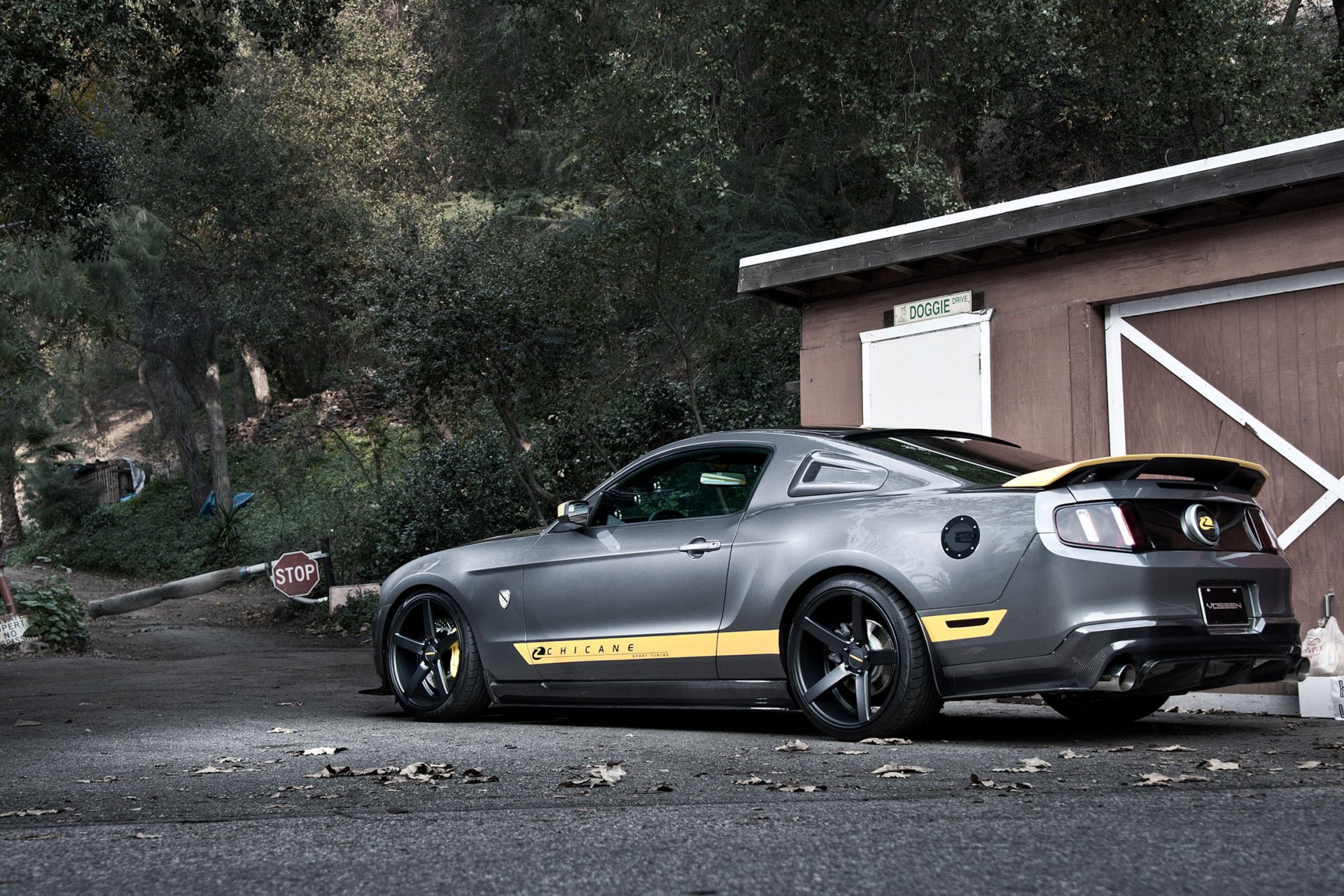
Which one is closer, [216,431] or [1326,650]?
[1326,650]

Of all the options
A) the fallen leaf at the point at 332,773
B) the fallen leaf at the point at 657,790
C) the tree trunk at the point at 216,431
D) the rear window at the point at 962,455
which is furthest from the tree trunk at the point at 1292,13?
the tree trunk at the point at 216,431

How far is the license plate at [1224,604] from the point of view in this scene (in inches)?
217

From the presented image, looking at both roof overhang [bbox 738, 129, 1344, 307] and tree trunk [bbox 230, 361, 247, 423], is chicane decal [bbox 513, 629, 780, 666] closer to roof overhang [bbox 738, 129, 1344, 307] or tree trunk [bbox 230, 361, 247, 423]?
roof overhang [bbox 738, 129, 1344, 307]

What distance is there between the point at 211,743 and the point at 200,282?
87.8 ft

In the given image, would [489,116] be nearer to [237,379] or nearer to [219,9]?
[219,9]

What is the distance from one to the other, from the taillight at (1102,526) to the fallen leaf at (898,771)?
1.24 meters

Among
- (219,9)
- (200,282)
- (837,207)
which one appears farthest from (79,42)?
(200,282)

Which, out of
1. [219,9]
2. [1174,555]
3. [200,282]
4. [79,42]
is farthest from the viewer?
[200,282]

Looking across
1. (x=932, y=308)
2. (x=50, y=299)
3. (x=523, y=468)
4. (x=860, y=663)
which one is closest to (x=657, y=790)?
(x=860, y=663)

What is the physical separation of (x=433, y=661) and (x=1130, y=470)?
3.98 meters

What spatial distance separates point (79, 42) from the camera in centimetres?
1216

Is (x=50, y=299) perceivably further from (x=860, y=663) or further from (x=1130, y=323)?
(x=860, y=663)

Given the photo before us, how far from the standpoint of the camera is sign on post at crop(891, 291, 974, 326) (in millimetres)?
9852

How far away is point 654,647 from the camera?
21.5ft
